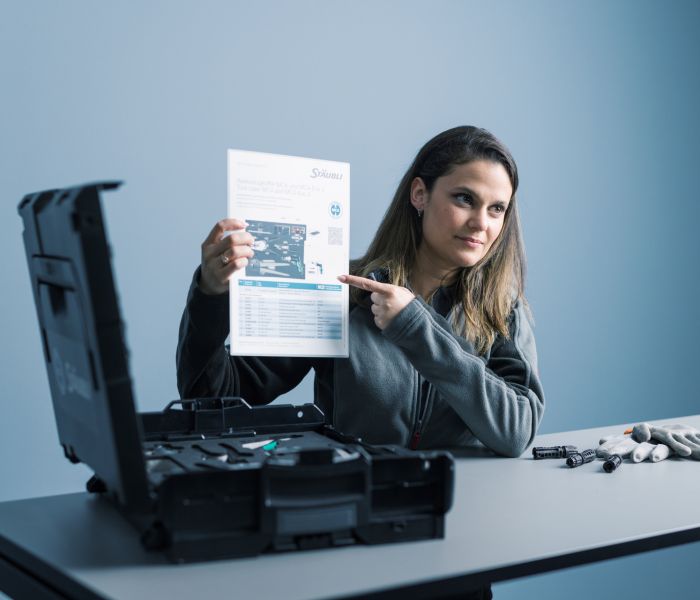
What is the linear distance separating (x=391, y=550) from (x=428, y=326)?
0.58 metres

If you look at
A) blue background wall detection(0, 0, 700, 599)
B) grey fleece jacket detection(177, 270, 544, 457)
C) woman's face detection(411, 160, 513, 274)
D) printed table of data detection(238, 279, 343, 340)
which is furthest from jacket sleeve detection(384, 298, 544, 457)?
blue background wall detection(0, 0, 700, 599)

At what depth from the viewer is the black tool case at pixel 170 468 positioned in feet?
2.78

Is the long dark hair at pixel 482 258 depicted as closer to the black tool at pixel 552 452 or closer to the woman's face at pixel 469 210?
the woman's face at pixel 469 210

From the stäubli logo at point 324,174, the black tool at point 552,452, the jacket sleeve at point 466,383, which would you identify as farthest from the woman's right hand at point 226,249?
the black tool at point 552,452

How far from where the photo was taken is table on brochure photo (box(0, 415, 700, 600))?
0.85 m

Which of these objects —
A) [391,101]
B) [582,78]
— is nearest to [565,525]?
[391,101]

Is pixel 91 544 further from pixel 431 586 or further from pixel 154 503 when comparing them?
pixel 431 586

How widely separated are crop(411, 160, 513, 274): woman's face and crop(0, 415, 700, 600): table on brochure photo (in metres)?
0.53

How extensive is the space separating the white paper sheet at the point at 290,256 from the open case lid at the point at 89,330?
1.32 feet

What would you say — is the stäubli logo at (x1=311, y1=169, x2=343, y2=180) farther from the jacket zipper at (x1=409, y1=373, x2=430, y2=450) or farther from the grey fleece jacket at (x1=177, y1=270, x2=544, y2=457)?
the jacket zipper at (x1=409, y1=373, x2=430, y2=450)

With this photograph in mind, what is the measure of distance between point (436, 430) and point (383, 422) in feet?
0.36

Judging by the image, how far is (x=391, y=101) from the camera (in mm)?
2793

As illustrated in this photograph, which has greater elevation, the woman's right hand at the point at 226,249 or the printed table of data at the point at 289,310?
the woman's right hand at the point at 226,249

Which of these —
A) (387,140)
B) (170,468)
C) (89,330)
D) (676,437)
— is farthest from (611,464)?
(387,140)
